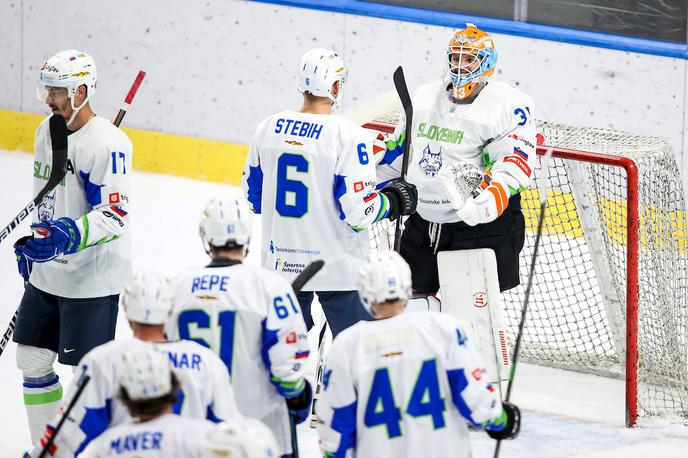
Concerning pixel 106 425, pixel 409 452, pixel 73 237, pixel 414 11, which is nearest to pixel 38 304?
pixel 73 237

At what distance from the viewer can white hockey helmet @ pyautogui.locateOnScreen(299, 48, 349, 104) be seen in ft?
14.0

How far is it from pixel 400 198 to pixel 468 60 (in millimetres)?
587

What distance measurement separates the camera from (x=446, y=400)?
314 centimetres

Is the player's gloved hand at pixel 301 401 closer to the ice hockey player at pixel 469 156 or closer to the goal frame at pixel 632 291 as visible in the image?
the ice hockey player at pixel 469 156

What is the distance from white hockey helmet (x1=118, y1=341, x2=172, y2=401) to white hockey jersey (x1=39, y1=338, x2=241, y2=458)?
0.22 meters

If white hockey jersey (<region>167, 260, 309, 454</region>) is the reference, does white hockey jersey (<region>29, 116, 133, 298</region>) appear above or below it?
above

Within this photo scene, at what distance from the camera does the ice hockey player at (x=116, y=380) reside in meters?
2.99

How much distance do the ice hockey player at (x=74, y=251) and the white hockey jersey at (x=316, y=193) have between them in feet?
1.50

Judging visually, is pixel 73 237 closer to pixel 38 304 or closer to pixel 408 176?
pixel 38 304

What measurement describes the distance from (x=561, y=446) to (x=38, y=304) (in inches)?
71.6

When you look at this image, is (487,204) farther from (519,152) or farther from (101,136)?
(101,136)

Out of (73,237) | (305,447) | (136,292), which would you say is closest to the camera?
(136,292)

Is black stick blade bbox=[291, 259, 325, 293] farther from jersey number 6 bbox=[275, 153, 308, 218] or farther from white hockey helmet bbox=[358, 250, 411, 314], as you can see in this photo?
jersey number 6 bbox=[275, 153, 308, 218]

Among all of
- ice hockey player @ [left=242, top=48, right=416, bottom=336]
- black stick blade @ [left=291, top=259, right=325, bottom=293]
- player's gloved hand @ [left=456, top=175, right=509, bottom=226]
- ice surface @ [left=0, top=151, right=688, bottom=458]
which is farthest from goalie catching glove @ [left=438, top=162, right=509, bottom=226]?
black stick blade @ [left=291, top=259, right=325, bottom=293]
